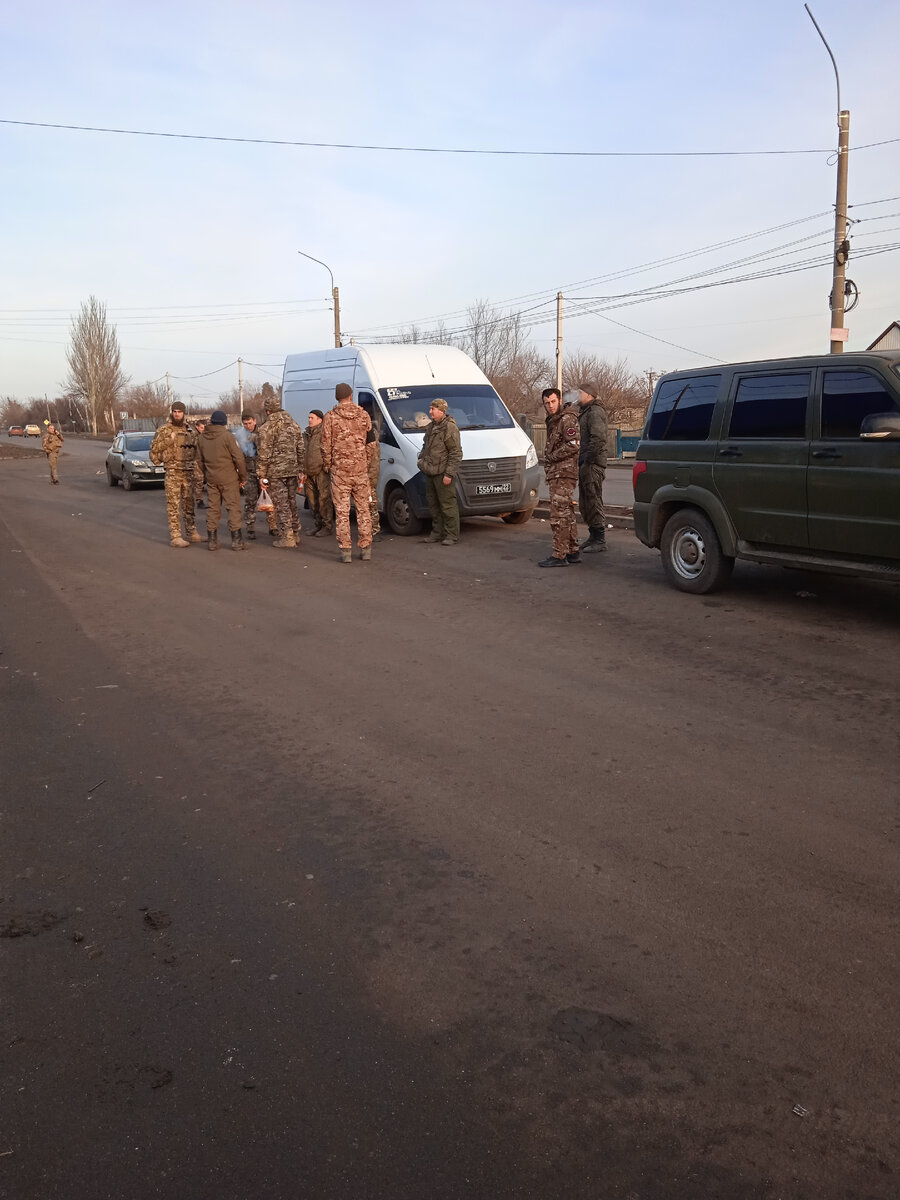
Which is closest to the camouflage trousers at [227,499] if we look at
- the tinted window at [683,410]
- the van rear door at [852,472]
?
the tinted window at [683,410]

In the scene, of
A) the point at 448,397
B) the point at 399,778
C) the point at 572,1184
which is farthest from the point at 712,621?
the point at 448,397

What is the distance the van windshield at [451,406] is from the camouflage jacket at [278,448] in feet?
5.10

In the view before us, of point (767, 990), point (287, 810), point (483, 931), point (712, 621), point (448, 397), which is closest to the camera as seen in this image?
point (767, 990)

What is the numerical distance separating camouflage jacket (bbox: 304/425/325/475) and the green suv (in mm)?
5783

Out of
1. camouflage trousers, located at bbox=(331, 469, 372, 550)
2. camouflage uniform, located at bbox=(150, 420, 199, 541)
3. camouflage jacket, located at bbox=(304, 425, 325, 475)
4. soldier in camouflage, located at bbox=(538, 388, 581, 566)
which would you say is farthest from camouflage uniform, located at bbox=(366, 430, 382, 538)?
soldier in camouflage, located at bbox=(538, 388, 581, 566)

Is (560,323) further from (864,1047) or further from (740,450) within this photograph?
(864,1047)

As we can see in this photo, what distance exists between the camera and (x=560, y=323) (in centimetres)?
4075

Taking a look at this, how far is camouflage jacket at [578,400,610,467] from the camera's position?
1138 centimetres

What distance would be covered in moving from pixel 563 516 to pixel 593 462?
1193 millimetres

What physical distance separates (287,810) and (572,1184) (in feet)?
7.93

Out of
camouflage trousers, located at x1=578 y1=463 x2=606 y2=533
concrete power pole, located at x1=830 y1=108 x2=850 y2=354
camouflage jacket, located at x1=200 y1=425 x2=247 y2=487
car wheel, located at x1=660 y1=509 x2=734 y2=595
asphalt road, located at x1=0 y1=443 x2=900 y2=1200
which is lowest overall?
asphalt road, located at x1=0 y1=443 x2=900 y2=1200

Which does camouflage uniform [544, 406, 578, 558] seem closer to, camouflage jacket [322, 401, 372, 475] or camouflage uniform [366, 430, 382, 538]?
camouflage jacket [322, 401, 372, 475]

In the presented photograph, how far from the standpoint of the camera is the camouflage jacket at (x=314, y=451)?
13719 mm

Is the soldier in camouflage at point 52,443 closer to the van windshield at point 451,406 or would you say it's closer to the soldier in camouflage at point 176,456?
the soldier in camouflage at point 176,456
